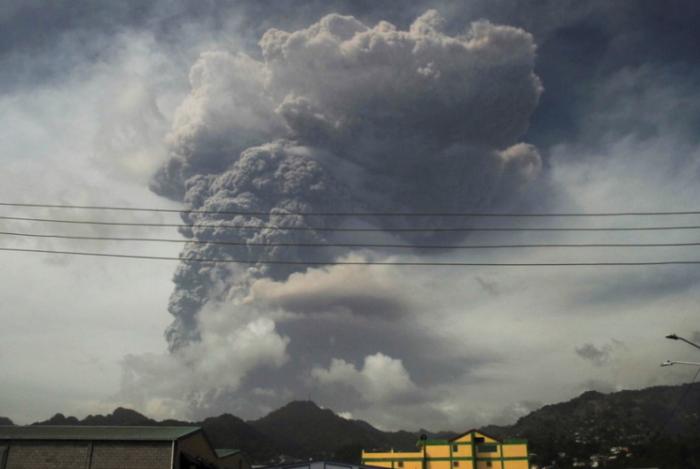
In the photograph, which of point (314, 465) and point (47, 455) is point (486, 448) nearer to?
point (314, 465)

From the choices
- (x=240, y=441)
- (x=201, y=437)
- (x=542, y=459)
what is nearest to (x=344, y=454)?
(x=240, y=441)

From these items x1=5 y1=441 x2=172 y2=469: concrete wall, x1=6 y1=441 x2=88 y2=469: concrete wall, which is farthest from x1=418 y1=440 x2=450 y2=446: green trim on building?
x1=6 y1=441 x2=88 y2=469: concrete wall

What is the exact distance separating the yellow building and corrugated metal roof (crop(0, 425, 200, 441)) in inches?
1632

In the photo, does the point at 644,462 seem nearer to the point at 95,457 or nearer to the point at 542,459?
the point at 542,459

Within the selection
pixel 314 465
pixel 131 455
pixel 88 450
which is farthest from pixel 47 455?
pixel 314 465

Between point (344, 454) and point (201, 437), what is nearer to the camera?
point (201, 437)

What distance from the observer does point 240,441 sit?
194 metres

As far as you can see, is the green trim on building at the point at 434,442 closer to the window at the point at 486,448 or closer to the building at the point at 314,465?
the window at the point at 486,448

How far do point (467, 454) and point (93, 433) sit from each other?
54795mm

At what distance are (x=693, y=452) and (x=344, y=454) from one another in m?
93.1

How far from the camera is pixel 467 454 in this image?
272 feet

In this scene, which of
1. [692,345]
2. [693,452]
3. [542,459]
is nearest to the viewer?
[692,345]

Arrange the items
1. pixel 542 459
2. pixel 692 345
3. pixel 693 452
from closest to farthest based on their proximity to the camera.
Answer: pixel 692 345 < pixel 693 452 < pixel 542 459

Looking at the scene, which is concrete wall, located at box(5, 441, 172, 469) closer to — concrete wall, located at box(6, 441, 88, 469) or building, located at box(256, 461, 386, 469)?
concrete wall, located at box(6, 441, 88, 469)
